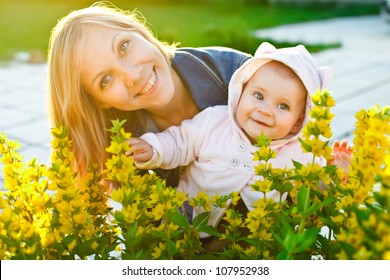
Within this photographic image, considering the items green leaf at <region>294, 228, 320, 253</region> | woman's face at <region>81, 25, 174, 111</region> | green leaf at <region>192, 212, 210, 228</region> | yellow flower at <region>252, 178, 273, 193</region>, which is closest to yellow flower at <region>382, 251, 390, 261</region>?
green leaf at <region>294, 228, 320, 253</region>

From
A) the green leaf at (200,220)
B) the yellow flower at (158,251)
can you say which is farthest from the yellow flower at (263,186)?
the yellow flower at (158,251)

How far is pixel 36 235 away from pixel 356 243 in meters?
0.73

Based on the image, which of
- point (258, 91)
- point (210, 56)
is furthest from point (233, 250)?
point (210, 56)

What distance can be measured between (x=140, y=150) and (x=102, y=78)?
0.97ft

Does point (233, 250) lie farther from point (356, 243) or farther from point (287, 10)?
point (287, 10)

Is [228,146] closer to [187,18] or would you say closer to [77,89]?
[77,89]

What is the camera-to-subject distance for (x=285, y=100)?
2033mm

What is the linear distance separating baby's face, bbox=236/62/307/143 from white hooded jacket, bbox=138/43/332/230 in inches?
1.4

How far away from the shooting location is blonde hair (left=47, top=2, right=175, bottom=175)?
6.90 ft

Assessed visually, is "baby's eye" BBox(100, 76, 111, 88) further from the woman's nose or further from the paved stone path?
the paved stone path

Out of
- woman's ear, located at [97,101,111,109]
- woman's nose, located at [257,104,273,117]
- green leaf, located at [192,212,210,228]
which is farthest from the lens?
woman's ear, located at [97,101,111,109]

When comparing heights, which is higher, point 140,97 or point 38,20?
point 140,97

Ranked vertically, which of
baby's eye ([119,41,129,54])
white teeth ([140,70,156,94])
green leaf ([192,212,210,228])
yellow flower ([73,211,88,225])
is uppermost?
baby's eye ([119,41,129,54])
